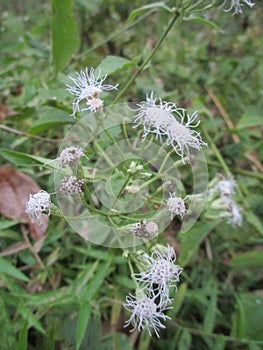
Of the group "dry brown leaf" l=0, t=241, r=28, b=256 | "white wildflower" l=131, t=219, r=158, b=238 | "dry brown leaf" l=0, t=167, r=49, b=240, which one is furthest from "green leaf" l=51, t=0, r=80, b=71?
"white wildflower" l=131, t=219, r=158, b=238

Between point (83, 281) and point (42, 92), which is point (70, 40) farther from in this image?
point (83, 281)

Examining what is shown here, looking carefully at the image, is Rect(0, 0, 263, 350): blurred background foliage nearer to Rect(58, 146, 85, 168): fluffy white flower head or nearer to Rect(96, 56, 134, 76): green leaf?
Rect(96, 56, 134, 76): green leaf

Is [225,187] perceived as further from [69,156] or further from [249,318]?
[69,156]

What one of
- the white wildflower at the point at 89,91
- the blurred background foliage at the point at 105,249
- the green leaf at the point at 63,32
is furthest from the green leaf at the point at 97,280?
the green leaf at the point at 63,32

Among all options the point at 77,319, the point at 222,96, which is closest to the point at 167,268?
the point at 77,319

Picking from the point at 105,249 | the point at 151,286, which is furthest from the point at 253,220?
the point at 151,286

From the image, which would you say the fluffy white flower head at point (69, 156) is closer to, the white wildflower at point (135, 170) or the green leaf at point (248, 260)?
the white wildflower at point (135, 170)
